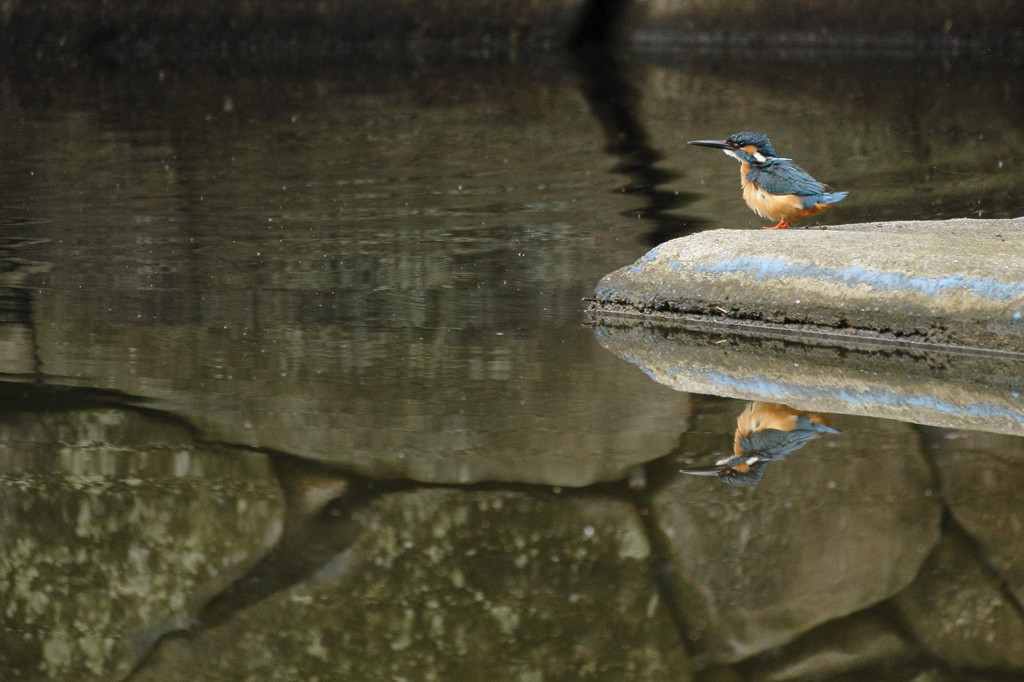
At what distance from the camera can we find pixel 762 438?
3.19 metres

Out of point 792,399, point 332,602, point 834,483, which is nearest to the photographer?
point 332,602

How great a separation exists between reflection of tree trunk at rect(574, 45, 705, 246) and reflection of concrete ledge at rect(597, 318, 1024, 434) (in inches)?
61.3

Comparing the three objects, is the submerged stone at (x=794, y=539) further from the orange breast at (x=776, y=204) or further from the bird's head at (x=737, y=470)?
the orange breast at (x=776, y=204)

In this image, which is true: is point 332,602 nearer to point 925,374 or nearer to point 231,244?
point 925,374

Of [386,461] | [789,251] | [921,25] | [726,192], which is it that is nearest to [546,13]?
[921,25]

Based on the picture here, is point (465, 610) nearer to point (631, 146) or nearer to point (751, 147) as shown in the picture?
point (751, 147)

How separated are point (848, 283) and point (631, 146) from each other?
182 inches

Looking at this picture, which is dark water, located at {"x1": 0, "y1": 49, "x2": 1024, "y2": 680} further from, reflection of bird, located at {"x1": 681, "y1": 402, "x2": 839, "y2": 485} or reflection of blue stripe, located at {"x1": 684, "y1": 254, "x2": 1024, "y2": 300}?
reflection of blue stripe, located at {"x1": 684, "y1": 254, "x2": 1024, "y2": 300}

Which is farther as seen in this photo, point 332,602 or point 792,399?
point 792,399

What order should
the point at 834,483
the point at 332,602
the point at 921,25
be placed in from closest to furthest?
the point at 332,602 < the point at 834,483 < the point at 921,25

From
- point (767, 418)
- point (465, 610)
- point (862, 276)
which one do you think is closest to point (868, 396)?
point (767, 418)

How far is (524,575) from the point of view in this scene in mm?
2541

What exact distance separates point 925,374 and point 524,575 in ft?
5.40

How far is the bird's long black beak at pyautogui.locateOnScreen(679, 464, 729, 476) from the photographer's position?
2.97 meters
